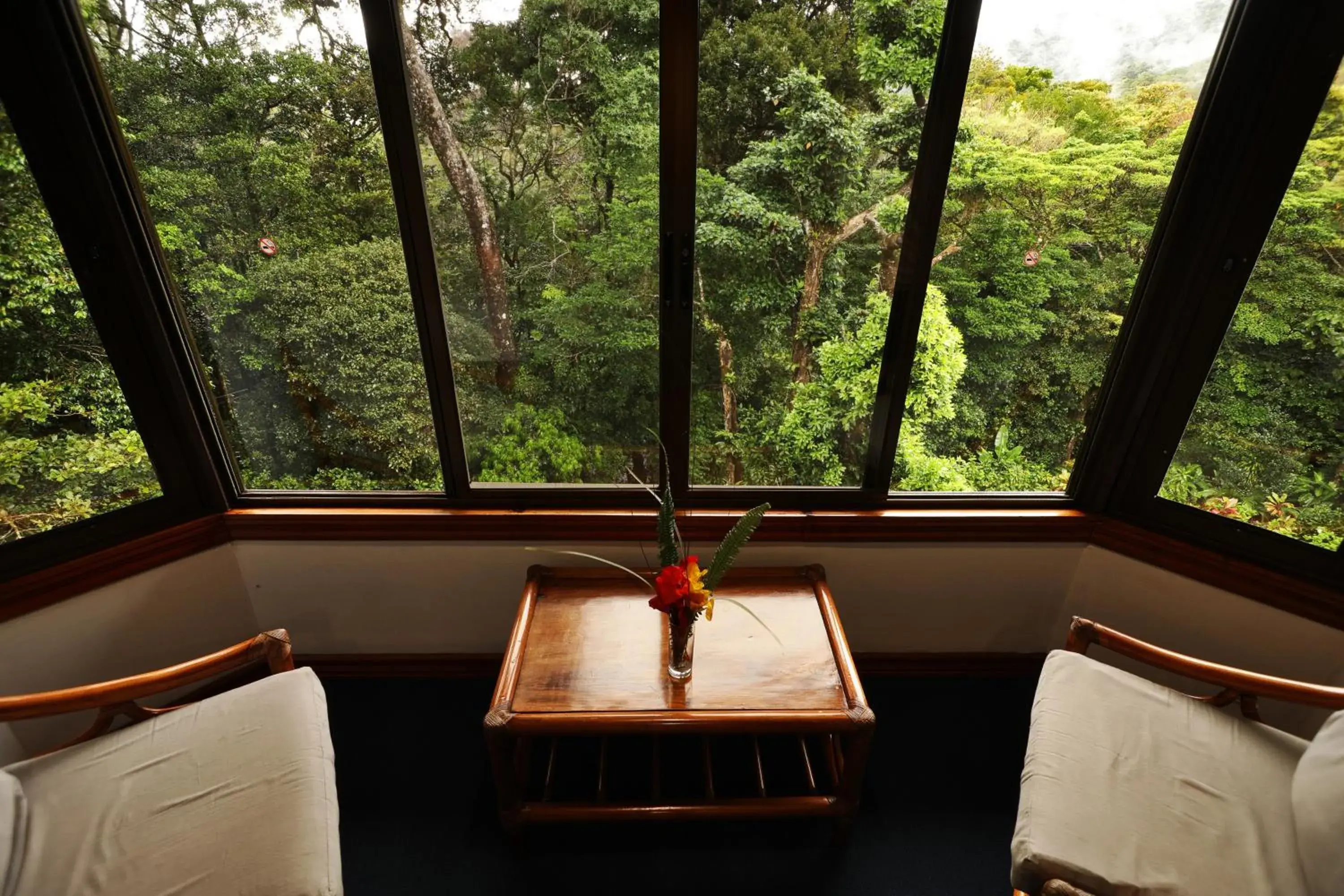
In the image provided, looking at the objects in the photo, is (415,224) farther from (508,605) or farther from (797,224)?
(797,224)

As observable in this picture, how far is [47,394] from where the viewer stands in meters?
1.53

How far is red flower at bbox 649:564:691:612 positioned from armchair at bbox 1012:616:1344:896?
2.40 feet

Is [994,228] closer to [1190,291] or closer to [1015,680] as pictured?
[1190,291]

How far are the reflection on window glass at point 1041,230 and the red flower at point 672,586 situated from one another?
964 mm

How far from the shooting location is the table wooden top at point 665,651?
1432mm

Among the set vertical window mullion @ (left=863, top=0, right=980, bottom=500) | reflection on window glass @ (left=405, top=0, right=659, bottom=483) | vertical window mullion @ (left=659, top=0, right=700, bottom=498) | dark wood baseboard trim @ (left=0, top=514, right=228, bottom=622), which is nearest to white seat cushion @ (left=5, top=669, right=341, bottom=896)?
dark wood baseboard trim @ (left=0, top=514, right=228, bottom=622)

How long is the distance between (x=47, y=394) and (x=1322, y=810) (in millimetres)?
2690

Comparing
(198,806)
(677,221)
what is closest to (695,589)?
(677,221)

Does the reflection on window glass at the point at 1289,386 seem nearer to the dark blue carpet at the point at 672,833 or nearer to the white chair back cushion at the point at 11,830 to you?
the dark blue carpet at the point at 672,833

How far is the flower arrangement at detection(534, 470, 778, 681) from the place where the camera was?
130 centimetres

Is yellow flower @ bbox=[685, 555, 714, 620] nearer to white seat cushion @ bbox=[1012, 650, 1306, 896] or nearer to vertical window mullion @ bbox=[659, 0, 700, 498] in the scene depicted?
vertical window mullion @ bbox=[659, 0, 700, 498]

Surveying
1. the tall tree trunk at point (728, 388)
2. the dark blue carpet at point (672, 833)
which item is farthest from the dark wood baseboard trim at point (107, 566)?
the tall tree trunk at point (728, 388)

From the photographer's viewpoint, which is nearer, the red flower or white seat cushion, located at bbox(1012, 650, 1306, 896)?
white seat cushion, located at bbox(1012, 650, 1306, 896)

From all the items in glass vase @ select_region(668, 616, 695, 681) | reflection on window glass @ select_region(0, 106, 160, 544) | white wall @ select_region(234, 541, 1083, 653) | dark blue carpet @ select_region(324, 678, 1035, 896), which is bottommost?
dark blue carpet @ select_region(324, 678, 1035, 896)
